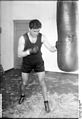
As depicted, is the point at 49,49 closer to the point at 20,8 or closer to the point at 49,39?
the point at 49,39

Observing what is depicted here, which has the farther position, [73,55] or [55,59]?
[55,59]

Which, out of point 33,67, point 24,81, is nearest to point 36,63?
point 33,67

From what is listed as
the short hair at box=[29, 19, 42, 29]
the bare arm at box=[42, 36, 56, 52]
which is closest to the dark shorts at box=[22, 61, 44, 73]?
the bare arm at box=[42, 36, 56, 52]

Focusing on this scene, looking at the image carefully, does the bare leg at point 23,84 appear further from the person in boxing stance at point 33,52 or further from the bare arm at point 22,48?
the bare arm at point 22,48

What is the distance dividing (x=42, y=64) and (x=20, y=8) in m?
0.41

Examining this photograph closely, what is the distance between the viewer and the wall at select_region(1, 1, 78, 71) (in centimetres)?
120

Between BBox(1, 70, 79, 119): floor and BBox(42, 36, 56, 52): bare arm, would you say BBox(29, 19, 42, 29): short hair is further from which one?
BBox(1, 70, 79, 119): floor

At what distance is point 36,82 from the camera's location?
1.29 meters

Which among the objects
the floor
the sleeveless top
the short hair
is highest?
the short hair

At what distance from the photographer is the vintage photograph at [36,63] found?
44.1 inches

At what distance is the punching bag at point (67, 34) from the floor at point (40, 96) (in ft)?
0.66

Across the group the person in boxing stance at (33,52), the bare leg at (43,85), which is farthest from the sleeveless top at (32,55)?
the bare leg at (43,85)

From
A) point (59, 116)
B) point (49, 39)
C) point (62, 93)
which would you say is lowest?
point (59, 116)

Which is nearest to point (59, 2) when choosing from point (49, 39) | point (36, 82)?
point (49, 39)
